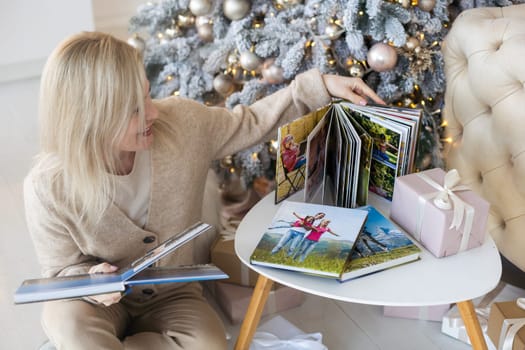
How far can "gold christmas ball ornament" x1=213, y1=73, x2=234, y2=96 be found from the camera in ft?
5.99

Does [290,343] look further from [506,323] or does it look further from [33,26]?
[33,26]

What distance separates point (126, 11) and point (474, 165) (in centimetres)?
205

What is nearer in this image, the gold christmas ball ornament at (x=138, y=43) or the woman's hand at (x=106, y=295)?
the woman's hand at (x=106, y=295)

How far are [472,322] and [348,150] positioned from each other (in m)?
0.39

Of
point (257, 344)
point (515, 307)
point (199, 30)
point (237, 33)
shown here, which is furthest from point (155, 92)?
point (515, 307)

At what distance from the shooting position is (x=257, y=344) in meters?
1.47

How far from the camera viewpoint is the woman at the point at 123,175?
45.1 inches

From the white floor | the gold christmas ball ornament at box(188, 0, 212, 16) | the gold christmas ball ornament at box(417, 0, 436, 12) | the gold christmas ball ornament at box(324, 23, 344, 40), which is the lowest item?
the white floor

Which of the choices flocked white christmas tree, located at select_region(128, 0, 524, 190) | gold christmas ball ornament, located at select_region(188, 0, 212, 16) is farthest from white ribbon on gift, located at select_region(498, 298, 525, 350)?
gold christmas ball ornament, located at select_region(188, 0, 212, 16)

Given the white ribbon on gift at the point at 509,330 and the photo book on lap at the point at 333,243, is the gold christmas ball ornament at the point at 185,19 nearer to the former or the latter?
the photo book on lap at the point at 333,243

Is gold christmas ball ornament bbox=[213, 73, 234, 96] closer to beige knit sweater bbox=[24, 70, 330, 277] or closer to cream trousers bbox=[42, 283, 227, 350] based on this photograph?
beige knit sweater bbox=[24, 70, 330, 277]

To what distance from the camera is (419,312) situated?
60.9 inches

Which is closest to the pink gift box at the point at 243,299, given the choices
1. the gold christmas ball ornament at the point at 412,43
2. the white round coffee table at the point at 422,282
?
the white round coffee table at the point at 422,282

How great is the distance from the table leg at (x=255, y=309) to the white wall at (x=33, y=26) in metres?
1.88
